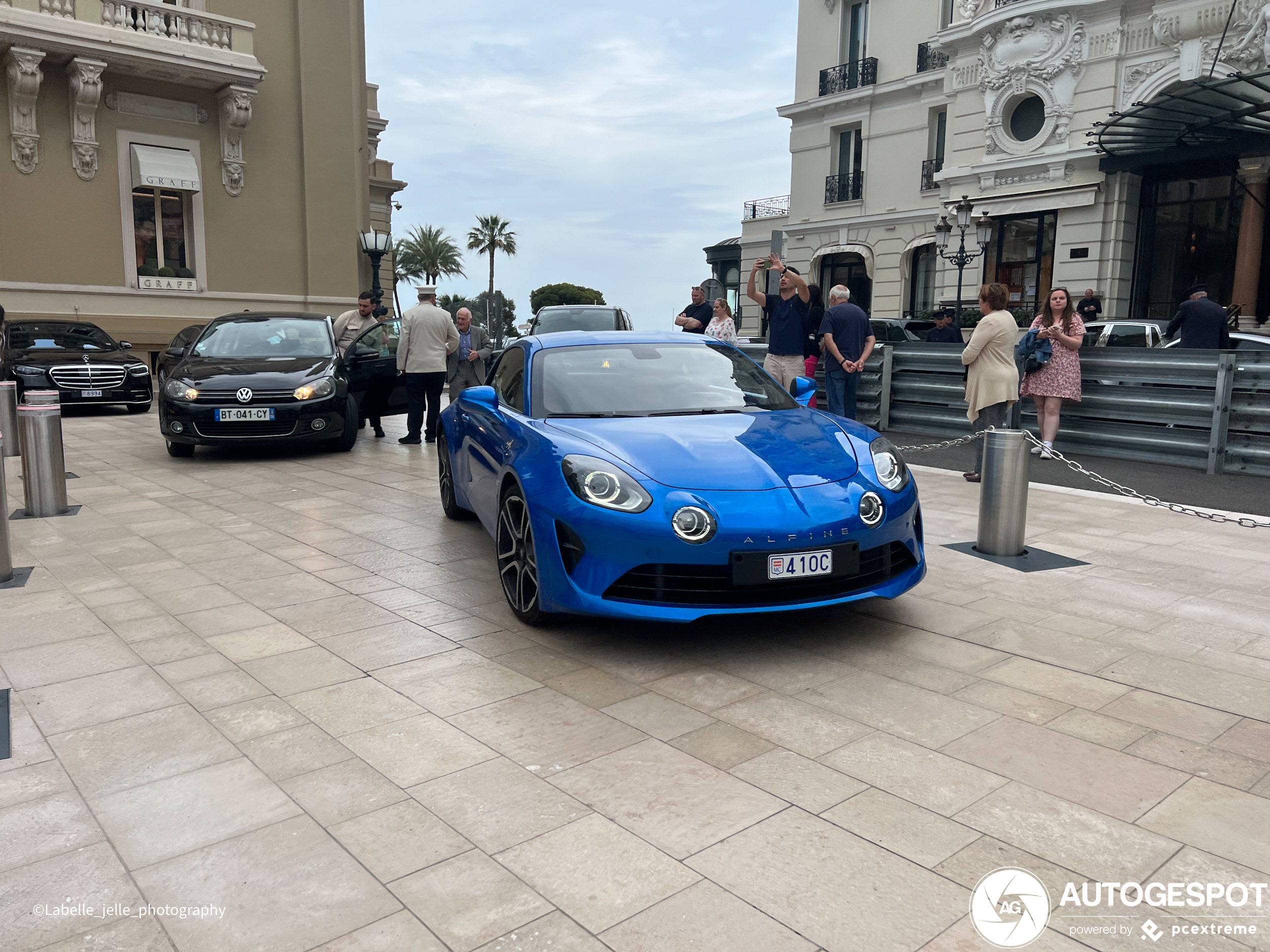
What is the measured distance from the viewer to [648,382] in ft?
17.3

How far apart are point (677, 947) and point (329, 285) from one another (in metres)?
22.1

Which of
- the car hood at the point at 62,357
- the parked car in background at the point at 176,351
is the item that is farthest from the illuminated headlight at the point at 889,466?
the car hood at the point at 62,357

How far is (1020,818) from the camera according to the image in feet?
9.00

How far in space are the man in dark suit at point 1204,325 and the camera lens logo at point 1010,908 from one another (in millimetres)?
9699

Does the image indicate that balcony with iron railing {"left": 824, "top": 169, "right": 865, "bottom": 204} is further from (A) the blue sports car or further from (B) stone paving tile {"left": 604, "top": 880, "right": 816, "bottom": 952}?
(B) stone paving tile {"left": 604, "top": 880, "right": 816, "bottom": 952}

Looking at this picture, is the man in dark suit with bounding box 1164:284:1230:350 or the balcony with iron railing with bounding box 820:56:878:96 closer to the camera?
the man in dark suit with bounding box 1164:284:1230:350

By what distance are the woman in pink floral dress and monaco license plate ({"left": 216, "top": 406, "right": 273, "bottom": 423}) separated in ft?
24.3

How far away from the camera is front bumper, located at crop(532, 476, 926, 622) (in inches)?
152

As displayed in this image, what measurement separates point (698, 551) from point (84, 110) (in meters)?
19.7

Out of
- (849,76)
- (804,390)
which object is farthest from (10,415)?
(849,76)

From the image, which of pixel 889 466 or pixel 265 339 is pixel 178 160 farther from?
pixel 889 466

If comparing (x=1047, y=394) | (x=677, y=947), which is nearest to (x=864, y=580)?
(x=677, y=947)

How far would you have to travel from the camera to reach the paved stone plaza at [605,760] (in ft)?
7.66

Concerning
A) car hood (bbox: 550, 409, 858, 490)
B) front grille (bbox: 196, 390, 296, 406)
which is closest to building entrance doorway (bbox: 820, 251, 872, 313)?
front grille (bbox: 196, 390, 296, 406)
